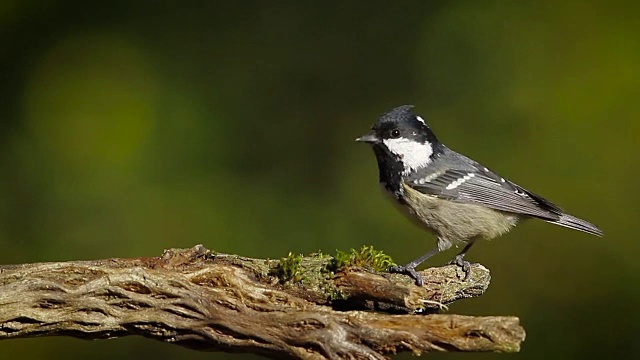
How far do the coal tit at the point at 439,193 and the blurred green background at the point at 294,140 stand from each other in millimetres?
887

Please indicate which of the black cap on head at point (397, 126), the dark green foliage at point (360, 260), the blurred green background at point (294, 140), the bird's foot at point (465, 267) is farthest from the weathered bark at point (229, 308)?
the blurred green background at point (294, 140)

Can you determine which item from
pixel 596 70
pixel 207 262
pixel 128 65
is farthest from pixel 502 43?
pixel 207 262

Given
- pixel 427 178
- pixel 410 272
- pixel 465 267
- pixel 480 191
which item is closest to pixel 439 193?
pixel 427 178

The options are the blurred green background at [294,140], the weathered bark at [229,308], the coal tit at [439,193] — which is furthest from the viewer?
the blurred green background at [294,140]

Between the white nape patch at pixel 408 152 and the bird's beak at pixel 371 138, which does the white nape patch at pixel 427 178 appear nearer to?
the white nape patch at pixel 408 152

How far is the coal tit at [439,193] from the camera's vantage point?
8.89 feet

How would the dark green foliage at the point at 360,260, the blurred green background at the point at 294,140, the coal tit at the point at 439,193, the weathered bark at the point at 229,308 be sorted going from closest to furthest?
the weathered bark at the point at 229,308 < the dark green foliage at the point at 360,260 < the coal tit at the point at 439,193 < the blurred green background at the point at 294,140

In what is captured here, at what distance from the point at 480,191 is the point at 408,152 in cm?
30

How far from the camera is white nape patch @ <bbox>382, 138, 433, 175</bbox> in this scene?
8.98 feet

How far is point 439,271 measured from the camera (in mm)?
2236

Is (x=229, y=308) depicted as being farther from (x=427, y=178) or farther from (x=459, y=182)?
(x=459, y=182)

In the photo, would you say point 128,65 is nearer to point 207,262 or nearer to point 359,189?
point 359,189

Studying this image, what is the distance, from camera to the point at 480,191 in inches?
109

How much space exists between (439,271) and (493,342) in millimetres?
629
